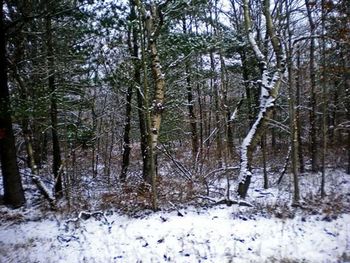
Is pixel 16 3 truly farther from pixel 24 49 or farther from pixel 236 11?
pixel 236 11

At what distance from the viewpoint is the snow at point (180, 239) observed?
693cm

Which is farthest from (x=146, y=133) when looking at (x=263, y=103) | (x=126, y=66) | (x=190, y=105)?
(x=190, y=105)

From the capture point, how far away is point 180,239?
25.3 feet

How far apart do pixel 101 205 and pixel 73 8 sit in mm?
6171

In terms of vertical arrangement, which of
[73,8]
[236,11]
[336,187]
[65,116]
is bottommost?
[336,187]

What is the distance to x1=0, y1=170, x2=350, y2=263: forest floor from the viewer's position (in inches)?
274

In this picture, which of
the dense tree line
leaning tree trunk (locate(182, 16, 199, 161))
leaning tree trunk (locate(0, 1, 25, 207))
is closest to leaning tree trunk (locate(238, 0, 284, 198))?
the dense tree line

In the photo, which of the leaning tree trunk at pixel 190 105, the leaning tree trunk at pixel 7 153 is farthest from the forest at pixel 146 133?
the leaning tree trunk at pixel 190 105

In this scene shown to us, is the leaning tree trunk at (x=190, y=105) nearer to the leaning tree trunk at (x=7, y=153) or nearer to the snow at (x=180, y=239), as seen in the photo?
the leaning tree trunk at (x=7, y=153)

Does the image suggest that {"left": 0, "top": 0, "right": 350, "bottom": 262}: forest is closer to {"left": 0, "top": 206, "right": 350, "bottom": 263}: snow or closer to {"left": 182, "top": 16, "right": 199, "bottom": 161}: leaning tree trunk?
{"left": 0, "top": 206, "right": 350, "bottom": 263}: snow

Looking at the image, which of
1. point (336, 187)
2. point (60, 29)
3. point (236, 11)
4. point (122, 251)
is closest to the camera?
point (122, 251)

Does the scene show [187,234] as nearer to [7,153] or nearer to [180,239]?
[180,239]

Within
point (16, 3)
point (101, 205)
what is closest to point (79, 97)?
point (16, 3)

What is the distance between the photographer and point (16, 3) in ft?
34.7
